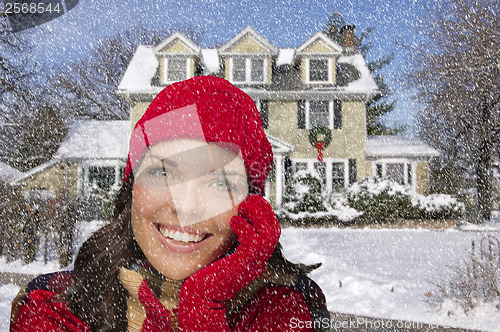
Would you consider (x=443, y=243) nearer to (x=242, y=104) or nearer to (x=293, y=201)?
(x=293, y=201)

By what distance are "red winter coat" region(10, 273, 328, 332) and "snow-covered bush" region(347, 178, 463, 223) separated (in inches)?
468

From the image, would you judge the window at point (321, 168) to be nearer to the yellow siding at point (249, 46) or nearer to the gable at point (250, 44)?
the gable at point (250, 44)

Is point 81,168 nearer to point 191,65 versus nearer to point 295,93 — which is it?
point 191,65

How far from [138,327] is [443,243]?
9863 mm

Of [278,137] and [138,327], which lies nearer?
[138,327]

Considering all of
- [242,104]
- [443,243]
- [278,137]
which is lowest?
[443,243]

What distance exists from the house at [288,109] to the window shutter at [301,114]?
0.04 m

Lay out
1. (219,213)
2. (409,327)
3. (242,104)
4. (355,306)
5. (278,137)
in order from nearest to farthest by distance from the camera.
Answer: (219,213) → (242,104) → (409,327) → (355,306) → (278,137)

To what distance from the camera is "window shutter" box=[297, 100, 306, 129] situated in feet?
50.6

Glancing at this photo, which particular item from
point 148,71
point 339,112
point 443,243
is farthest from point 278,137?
point 443,243

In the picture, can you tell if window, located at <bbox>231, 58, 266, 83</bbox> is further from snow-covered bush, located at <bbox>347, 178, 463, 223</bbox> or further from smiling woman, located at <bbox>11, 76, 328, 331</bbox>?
smiling woman, located at <bbox>11, 76, 328, 331</bbox>

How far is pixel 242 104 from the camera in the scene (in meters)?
1.39

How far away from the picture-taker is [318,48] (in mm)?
16078

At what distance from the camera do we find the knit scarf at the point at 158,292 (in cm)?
124
